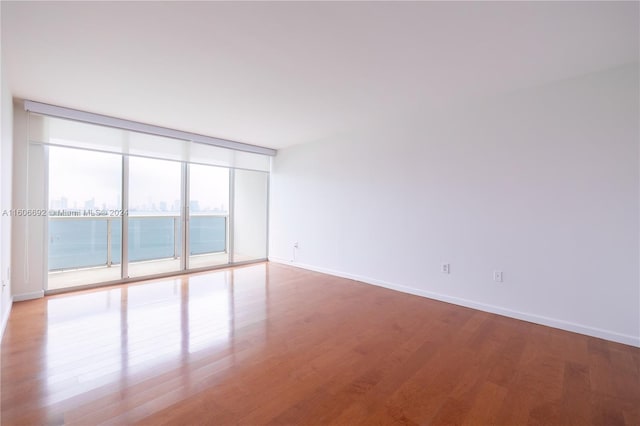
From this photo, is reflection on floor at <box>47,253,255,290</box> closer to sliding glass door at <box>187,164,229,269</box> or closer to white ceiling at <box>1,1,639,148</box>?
sliding glass door at <box>187,164,229,269</box>

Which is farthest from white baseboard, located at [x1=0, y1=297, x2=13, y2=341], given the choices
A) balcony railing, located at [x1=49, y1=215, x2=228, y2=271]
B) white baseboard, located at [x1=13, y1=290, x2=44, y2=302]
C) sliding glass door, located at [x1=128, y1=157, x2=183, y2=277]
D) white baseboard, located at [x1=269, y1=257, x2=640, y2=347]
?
white baseboard, located at [x1=269, y1=257, x2=640, y2=347]

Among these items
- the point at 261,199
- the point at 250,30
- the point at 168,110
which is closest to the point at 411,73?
the point at 250,30

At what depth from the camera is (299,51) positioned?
91.4 inches

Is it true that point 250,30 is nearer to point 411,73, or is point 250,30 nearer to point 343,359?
point 411,73

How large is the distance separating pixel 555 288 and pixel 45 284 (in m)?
5.98

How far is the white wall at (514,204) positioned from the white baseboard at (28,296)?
13.5ft

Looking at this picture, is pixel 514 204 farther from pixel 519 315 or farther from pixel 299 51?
pixel 299 51

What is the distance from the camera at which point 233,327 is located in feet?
9.11

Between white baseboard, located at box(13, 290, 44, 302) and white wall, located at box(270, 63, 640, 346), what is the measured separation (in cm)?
412

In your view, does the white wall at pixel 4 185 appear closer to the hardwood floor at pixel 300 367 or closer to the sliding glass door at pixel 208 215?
the hardwood floor at pixel 300 367

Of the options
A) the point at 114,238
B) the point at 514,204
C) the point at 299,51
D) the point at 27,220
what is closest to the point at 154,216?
the point at 114,238

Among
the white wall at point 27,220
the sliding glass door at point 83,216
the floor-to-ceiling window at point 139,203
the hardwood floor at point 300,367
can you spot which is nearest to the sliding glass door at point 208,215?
the floor-to-ceiling window at point 139,203

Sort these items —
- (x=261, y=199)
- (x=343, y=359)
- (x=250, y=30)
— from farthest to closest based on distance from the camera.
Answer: (x=261, y=199) < (x=343, y=359) < (x=250, y=30)

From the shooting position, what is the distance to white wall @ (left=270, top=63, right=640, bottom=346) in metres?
2.57
